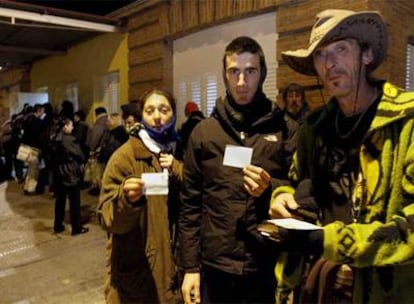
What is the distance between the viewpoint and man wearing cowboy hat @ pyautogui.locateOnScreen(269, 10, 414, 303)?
947 mm

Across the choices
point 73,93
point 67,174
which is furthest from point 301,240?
point 73,93

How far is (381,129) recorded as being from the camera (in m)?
1.01

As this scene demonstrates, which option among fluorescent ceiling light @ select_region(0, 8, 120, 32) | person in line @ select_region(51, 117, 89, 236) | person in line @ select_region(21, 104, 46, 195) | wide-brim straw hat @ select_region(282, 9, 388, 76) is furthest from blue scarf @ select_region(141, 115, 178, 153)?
person in line @ select_region(21, 104, 46, 195)

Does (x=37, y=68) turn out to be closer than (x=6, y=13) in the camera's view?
No

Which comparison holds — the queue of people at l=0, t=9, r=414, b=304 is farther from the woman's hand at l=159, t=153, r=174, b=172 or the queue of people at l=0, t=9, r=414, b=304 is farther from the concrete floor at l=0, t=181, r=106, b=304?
the concrete floor at l=0, t=181, r=106, b=304

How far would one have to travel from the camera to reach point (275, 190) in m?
1.34

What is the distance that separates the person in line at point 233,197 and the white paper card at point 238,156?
14 centimetres

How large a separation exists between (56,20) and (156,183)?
17.8 feet

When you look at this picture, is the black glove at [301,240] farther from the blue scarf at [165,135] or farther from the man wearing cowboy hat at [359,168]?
the blue scarf at [165,135]

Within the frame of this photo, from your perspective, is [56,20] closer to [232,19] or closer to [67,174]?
[67,174]

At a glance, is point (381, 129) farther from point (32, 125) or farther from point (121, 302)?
point (32, 125)

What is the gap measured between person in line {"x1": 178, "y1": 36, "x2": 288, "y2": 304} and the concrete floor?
6.23ft

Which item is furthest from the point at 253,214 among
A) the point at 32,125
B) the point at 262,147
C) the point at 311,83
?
the point at 32,125

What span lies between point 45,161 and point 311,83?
15.4 ft
